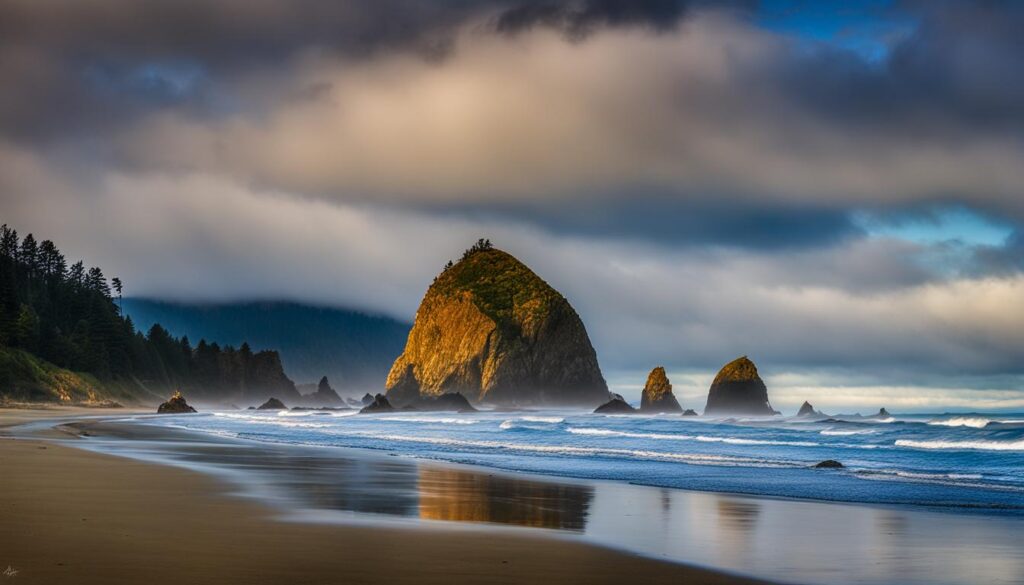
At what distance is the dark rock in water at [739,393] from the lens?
106 m

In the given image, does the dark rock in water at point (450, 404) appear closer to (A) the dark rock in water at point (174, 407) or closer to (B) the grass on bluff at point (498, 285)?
(B) the grass on bluff at point (498, 285)

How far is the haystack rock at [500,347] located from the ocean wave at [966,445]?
8869 centimetres

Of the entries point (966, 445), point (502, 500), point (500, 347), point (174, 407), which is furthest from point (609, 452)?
point (500, 347)

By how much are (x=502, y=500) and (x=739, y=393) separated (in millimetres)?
92544

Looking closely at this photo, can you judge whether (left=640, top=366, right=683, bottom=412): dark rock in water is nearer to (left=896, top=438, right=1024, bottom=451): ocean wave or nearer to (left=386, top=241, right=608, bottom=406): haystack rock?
(left=386, top=241, right=608, bottom=406): haystack rock

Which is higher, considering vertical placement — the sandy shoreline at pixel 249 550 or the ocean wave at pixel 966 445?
the ocean wave at pixel 966 445

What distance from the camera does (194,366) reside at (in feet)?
640

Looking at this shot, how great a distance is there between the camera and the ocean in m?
22.7

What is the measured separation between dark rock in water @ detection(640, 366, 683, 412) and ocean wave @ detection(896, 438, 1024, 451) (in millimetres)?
72502

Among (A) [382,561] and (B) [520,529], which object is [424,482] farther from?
(A) [382,561]

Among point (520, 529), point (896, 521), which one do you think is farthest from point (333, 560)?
point (896, 521)

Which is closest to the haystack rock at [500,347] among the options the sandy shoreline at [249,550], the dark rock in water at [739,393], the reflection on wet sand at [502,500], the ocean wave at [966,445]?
the dark rock in water at [739,393]

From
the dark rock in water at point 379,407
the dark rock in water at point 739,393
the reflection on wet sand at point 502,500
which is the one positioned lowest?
the reflection on wet sand at point 502,500

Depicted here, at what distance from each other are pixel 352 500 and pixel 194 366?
18915 centimetres
